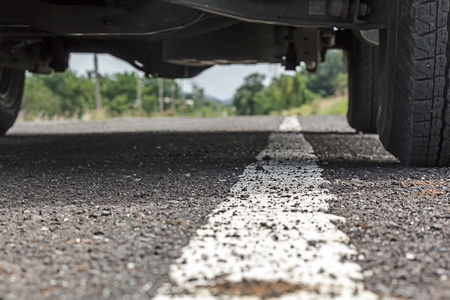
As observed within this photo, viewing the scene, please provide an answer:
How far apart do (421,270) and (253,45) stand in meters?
3.30

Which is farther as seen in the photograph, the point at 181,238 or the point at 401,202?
the point at 401,202

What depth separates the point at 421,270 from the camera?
1.28 m

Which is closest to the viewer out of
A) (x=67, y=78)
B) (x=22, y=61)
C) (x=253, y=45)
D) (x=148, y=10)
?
(x=148, y=10)

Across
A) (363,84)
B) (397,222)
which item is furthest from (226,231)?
(363,84)

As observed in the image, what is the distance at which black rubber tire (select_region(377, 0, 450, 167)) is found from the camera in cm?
270

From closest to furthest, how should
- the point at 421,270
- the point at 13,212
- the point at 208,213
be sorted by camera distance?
the point at 421,270, the point at 208,213, the point at 13,212

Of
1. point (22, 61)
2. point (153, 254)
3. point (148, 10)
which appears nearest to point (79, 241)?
point (153, 254)

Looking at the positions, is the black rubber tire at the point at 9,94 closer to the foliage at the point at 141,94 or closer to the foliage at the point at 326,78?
the foliage at the point at 141,94

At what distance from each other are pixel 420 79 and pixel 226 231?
156 cm

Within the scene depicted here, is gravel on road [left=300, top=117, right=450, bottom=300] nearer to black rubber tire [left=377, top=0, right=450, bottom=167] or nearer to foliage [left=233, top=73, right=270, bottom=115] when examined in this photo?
black rubber tire [left=377, top=0, right=450, bottom=167]

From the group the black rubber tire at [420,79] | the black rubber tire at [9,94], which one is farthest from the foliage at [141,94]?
the black rubber tire at [420,79]

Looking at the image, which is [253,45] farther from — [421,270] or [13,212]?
[421,270]

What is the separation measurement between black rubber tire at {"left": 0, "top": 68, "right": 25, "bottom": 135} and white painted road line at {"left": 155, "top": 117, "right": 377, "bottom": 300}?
4.04 m

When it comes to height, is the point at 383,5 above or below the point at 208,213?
above
